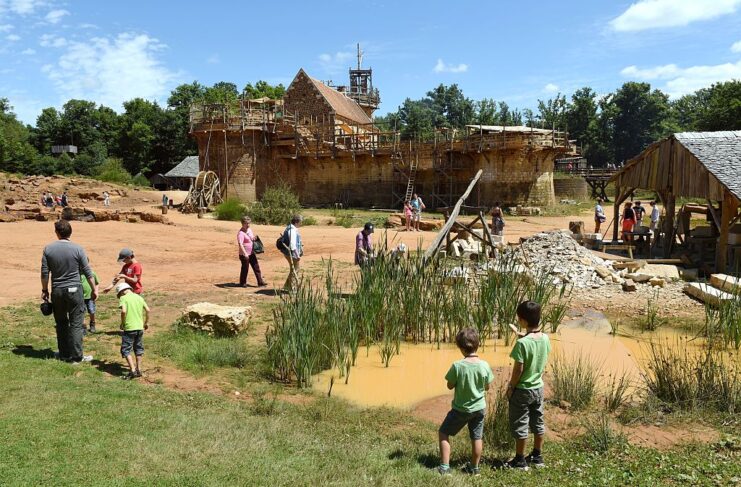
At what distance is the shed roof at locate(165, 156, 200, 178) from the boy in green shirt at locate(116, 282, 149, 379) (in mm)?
44739

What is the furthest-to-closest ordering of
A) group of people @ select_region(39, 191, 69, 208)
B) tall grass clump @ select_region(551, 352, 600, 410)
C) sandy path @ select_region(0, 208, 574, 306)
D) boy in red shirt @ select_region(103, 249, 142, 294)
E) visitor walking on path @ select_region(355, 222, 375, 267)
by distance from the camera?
group of people @ select_region(39, 191, 69, 208), sandy path @ select_region(0, 208, 574, 306), visitor walking on path @ select_region(355, 222, 375, 267), boy in red shirt @ select_region(103, 249, 142, 294), tall grass clump @ select_region(551, 352, 600, 410)

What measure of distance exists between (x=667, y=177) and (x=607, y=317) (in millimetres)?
6766

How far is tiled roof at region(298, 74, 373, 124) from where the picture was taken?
39.0 metres

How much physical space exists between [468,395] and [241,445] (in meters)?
1.85

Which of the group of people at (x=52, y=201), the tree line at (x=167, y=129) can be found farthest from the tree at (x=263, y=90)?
the group of people at (x=52, y=201)

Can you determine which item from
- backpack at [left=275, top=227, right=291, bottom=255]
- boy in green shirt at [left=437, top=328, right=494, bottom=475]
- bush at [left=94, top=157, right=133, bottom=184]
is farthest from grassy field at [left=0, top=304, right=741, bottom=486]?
bush at [left=94, top=157, right=133, bottom=184]

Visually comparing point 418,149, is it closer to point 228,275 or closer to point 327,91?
point 327,91

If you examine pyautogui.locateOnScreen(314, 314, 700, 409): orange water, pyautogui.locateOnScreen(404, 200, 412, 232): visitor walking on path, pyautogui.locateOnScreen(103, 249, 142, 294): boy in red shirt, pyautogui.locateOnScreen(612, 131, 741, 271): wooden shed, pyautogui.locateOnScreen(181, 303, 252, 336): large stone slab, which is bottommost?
pyautogui.locateOnScreen(314, 314, 700, 409): orange water

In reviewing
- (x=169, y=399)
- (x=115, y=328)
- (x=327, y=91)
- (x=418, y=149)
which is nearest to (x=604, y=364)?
(x=169, y=399)

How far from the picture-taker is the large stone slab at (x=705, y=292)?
33.8 feet

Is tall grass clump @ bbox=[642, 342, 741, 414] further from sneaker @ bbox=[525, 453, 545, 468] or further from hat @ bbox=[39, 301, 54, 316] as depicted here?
hat @ bbox=[39, 301, 54, 316]

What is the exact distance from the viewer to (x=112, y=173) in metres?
47.4

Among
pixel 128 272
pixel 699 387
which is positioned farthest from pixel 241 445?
pixel 699 387

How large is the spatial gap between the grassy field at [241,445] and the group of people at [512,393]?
175mm
